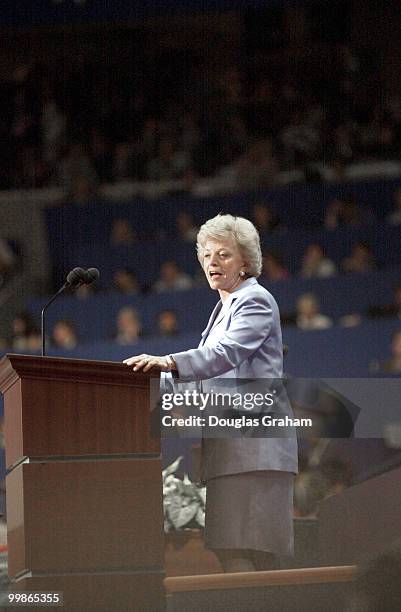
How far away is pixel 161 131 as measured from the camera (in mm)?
9117

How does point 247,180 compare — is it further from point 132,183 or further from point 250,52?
point 250,52

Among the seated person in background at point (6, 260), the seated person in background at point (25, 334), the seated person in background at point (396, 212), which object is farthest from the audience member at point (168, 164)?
the seated person in background at point (25, 334)

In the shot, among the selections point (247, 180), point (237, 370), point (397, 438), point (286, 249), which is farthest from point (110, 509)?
point (247, 180)

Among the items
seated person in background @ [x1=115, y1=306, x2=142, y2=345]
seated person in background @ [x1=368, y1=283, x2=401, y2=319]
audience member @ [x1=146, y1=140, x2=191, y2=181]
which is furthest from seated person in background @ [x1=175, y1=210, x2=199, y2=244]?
seated person in background @ [x1=368, y1=283, x2=401, y2=319]

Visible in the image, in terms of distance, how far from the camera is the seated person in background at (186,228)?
752 centimetres

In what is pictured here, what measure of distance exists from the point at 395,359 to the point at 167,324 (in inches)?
57.7

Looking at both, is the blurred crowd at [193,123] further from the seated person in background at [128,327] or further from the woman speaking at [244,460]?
the woman speaking at [244,460]

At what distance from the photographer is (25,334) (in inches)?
278

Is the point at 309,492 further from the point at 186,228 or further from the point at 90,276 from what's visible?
the point at 186,228

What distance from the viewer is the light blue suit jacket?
2549 millimetres

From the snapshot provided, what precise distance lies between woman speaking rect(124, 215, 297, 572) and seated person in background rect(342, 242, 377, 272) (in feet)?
13.2

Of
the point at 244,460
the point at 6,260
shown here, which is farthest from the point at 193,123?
the point at 244,460

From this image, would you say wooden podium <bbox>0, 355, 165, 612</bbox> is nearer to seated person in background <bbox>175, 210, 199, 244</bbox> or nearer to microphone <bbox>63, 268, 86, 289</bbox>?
microphone <bbox>63, 268, 86, 289</bbox>

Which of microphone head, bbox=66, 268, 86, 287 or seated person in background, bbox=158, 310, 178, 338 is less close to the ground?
seated person in background, bbox=158, 310, 178, 338
